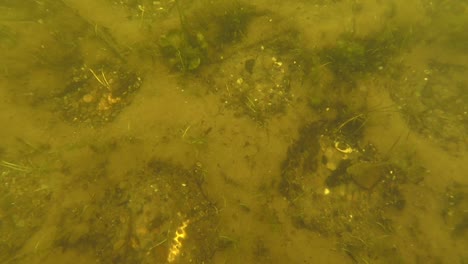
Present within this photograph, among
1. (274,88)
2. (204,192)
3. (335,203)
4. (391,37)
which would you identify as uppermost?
(391,37)

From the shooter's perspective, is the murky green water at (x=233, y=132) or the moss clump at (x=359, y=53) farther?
the moss clump at (x=359, y=53)

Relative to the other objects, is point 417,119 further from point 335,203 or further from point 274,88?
point 274,88

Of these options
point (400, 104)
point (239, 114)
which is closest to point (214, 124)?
point (239, 114)

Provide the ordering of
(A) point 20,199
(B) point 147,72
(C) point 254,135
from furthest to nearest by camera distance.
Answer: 1. (B) point 147,72
2. (C) point 254,135
3. (A) point 20,199

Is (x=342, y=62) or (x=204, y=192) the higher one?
(x=342, y=62)

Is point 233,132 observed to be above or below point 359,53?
below

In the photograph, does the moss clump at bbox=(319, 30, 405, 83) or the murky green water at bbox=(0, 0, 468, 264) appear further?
the moss clump at bbox=(319, 30, 405, 83)

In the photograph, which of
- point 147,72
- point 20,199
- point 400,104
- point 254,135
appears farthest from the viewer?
point 400,104

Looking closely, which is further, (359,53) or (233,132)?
(359,53)
